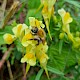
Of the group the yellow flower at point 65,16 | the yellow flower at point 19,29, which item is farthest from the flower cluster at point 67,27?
the yellow flower at point 19,29

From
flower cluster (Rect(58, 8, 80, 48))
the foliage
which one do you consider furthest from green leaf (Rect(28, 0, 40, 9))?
flower cluster (Rect(58, 8, 80, 48))

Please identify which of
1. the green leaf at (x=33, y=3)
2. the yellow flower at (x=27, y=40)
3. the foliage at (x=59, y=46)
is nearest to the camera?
the yellow flower at (x=27, y=40)

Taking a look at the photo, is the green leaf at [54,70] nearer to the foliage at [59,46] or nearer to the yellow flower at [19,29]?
→ the foliage at [59,46]

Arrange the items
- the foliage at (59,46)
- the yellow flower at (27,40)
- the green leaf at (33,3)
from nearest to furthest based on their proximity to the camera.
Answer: the yellow flower at (27,40) < the foliage at (59,46) < the green leaf at (33,3)

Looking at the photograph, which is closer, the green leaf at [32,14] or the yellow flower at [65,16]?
the yellow flower at [65,16]

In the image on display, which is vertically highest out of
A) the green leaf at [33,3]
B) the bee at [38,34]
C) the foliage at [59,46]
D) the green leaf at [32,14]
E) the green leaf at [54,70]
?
the green leaf at [33,3]

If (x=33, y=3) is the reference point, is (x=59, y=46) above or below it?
below

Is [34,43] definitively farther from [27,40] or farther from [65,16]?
[65,16]

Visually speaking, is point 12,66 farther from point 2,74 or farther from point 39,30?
point 39,30

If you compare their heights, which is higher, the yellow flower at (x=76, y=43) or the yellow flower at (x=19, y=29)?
the yellow flower at (x=19, y=29)

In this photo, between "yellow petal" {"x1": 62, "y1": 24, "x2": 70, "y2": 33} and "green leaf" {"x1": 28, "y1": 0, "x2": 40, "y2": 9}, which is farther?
"green leaf" {"x1": 28, "y1": 0, "x2": 40, "y2": 9}

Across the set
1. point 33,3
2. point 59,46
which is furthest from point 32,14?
point 59,46

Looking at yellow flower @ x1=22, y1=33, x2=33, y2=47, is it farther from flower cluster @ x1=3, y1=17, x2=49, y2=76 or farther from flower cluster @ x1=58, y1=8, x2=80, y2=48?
flower cluster @ x1=58, y1=8, x2=80, y2=48
